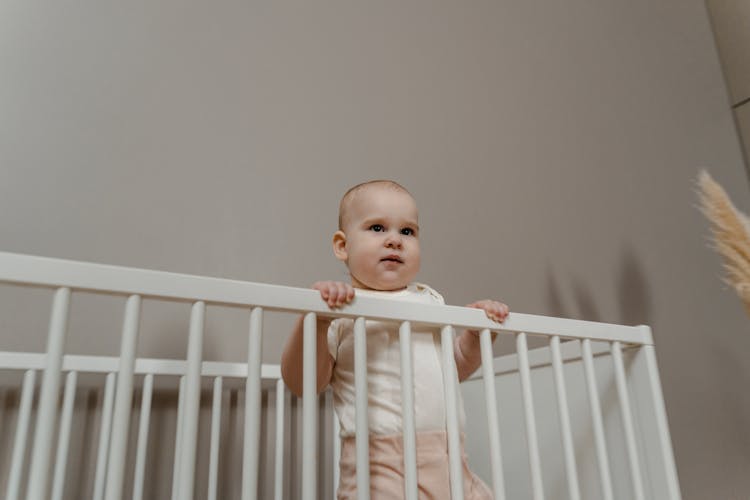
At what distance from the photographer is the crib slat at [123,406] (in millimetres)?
446

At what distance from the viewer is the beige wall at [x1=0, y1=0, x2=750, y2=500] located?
1.01 meters

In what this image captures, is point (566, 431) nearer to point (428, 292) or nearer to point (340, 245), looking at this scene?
point (428, 292)

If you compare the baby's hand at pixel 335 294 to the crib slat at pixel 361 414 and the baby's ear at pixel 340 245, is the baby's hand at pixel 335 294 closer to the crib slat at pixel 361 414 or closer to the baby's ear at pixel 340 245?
the crib slat at pixel 361 414

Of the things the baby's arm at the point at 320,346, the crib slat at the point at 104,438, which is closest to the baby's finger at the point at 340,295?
the baby's arm at the point at 320,346

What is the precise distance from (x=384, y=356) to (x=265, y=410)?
1.24 feet

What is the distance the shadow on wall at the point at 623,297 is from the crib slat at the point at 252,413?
1058 mm

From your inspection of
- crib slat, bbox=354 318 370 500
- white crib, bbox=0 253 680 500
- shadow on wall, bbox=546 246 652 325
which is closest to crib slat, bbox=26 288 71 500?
white crib, bbox=0 253 680 500

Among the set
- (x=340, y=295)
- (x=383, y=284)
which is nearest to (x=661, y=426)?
(x=383, y=284)

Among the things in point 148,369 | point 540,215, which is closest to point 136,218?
point 148,369

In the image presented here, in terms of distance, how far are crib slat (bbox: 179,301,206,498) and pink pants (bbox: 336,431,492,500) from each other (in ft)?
0.85

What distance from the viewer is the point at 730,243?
4.17 feet

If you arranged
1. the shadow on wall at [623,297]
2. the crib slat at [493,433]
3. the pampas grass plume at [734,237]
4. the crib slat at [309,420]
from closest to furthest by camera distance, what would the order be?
the crib slat at [309,420], the crib slat at [493,433], the pampas grass plume at [734,237], the shadow on wall at [623,297]

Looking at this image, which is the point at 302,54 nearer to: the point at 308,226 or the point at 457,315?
the point at 308,226

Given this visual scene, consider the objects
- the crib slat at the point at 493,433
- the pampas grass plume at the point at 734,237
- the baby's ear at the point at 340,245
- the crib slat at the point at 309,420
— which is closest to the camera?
the crib slat at the point at 309,420
